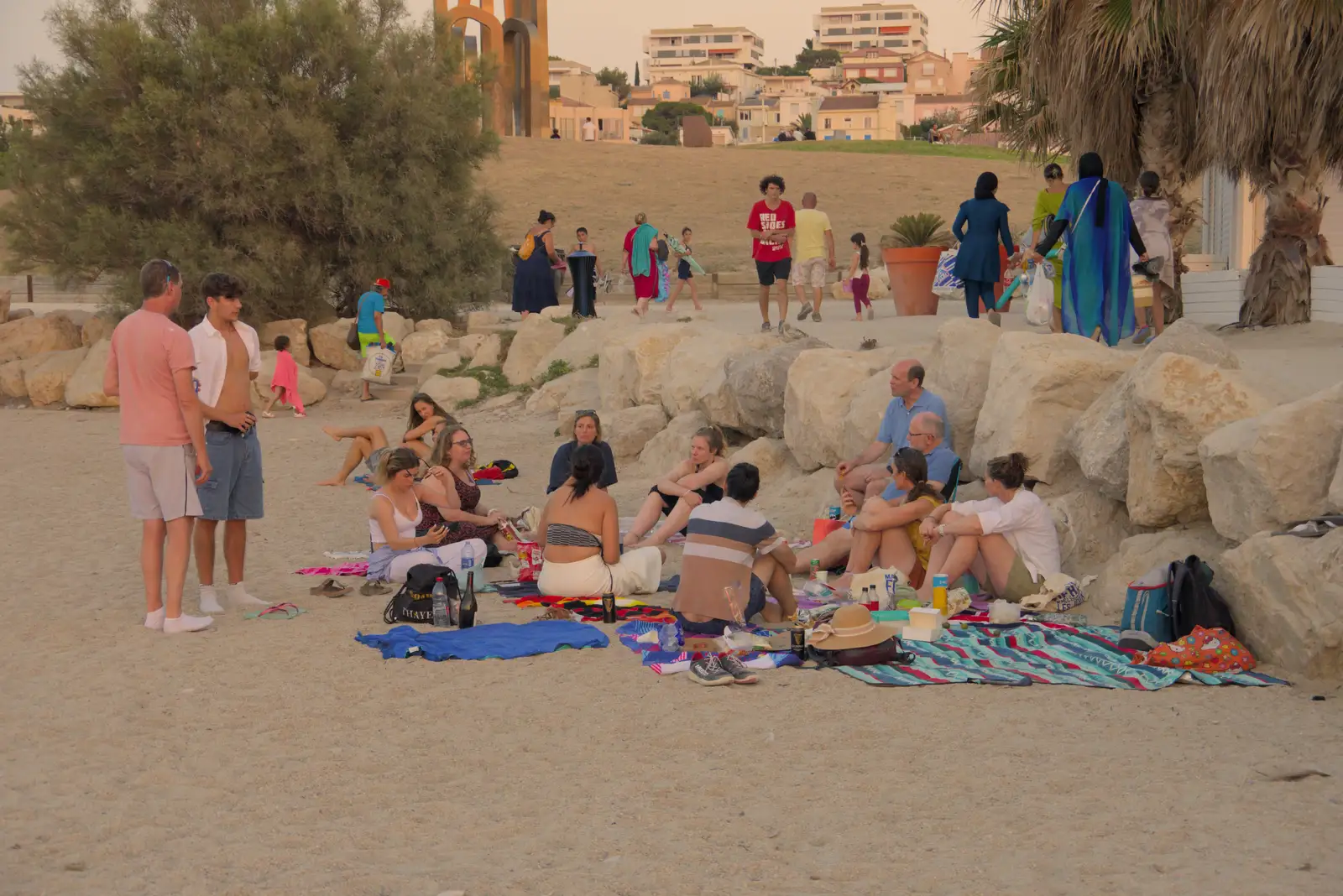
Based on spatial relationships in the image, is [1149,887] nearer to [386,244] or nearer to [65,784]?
[65,784]

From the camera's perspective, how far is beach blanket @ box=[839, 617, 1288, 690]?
6176 mm

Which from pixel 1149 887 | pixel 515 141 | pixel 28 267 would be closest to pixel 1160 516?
pixel 1149 887

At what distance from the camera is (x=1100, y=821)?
4598 millimetres

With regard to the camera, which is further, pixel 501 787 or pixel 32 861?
pixel 501 787

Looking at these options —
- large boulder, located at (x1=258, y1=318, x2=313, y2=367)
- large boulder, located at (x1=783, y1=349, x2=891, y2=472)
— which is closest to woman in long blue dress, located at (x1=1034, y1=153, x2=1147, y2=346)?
large boulder, located at (x1=783, y1=349, x2=891, y2=472)

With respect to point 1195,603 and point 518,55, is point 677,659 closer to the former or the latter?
point 1195,603

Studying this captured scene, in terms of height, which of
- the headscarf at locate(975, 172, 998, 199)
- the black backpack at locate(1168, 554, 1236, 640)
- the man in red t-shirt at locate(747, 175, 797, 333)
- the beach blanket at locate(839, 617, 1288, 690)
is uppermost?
the headscarf at locate(975, 172, 998, 199)

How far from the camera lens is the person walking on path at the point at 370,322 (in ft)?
58.7

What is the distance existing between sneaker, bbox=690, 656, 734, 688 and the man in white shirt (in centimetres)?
256

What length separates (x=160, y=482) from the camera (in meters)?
6.91

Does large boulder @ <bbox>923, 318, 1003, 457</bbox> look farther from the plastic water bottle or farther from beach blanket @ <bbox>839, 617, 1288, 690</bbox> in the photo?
the plastic water bottle

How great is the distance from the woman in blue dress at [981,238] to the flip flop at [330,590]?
6337 millimetres

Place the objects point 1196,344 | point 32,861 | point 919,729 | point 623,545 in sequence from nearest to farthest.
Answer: point 32,861 < point 919,729 < point 1196,344 < point 623,545

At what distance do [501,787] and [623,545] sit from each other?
4.32 metres
